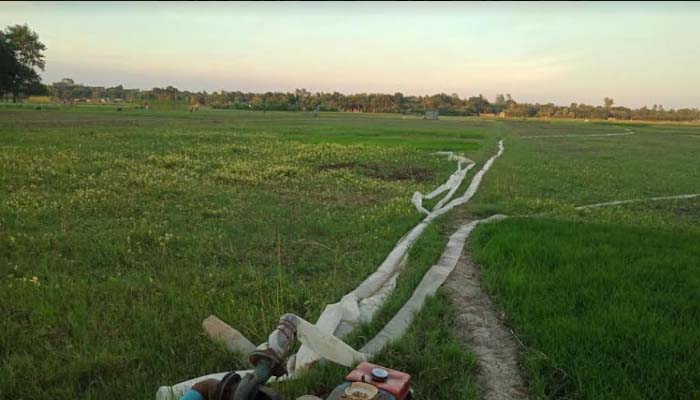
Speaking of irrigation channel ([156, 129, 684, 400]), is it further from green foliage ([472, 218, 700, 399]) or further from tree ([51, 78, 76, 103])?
tree ([51, 78, 76, 103])

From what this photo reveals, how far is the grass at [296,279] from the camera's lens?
3092 millimetres

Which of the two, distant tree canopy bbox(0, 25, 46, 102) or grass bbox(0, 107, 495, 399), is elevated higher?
distant tree canopy bbox(0, 25, 46, 102)

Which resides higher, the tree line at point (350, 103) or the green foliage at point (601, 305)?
the tree line at point (350, 103)

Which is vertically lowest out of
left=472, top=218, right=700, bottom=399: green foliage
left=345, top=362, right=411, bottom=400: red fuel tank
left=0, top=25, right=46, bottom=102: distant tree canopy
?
left=472, top=218, right=700, bottom=399: green foliage

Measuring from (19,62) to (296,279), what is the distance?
225ft

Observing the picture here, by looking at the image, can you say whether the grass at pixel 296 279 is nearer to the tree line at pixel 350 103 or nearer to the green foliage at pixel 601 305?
the green foliage at pixel 601 305

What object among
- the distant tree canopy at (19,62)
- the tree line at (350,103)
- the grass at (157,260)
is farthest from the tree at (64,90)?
the grass at (157,260)

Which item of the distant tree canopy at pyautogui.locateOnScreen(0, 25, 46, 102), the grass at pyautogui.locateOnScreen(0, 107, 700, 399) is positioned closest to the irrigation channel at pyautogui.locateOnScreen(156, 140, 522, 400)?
the grass at pyautogui.locateOnScreen(0, 107, 700, 399)

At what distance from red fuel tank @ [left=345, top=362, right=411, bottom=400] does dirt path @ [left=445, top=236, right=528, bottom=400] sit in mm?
819

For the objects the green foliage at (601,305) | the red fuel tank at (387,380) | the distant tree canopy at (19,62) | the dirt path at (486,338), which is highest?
the distant tree canopy at (19,62)

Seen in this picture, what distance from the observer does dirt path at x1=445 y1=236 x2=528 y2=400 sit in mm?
3010

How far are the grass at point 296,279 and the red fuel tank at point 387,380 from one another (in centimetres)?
56

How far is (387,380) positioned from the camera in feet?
7.82

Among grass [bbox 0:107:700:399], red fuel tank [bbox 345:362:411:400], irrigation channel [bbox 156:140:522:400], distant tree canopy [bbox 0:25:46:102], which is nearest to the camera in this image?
red fuel tank [bbox 345:362:411:400]
